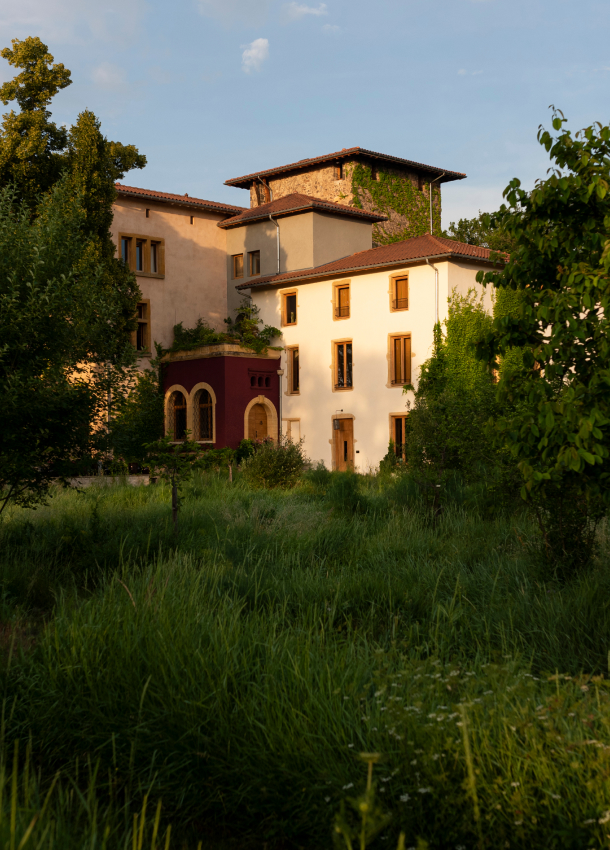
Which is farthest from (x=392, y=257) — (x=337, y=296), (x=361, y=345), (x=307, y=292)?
(x=307, y=292)

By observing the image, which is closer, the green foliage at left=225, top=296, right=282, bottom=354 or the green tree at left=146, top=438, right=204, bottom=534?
the green tree at left=146, top=438, right=204, bottom=534

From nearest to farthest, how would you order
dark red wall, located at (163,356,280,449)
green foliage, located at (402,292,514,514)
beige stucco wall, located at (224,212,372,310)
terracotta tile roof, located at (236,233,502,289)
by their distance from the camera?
green foliage, located at (402,292,514,514) → terracotta tile roof, located at (236,233,502,289) → dark red wall, located at (163,356,280,449) → beige stucco wall, located at (224,212,372,310)

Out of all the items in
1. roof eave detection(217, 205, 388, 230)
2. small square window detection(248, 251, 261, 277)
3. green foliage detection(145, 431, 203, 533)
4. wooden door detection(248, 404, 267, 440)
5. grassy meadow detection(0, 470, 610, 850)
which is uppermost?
roof eave detection(217, 205, 388, 230)

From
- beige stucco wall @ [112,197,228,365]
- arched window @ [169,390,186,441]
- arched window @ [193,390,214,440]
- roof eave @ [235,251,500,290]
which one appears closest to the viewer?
roof eave @ [235,251,500,290]

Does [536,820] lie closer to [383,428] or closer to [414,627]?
[414,627]

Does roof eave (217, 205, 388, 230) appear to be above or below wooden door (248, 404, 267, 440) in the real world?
above

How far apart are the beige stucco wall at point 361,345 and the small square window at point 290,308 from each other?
0.32m

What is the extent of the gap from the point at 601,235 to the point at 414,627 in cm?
323

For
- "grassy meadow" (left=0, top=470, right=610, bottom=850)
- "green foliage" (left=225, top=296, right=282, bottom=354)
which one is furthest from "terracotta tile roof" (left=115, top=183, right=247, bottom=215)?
"grassy meadow" (left=0, top=470, right=610, bottom=850)

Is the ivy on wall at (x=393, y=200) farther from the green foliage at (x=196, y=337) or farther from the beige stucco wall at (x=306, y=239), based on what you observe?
the green foliage at (x=196, y=337)

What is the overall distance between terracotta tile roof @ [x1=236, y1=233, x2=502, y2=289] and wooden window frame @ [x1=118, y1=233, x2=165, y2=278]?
4258mm

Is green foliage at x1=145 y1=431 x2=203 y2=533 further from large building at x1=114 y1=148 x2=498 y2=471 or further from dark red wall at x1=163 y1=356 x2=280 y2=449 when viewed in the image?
dark red wall at x1=163 y1=356 x2=280 y2=449

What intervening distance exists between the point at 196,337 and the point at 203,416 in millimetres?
4599

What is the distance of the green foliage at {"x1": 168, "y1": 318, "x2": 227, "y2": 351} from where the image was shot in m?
31.4
